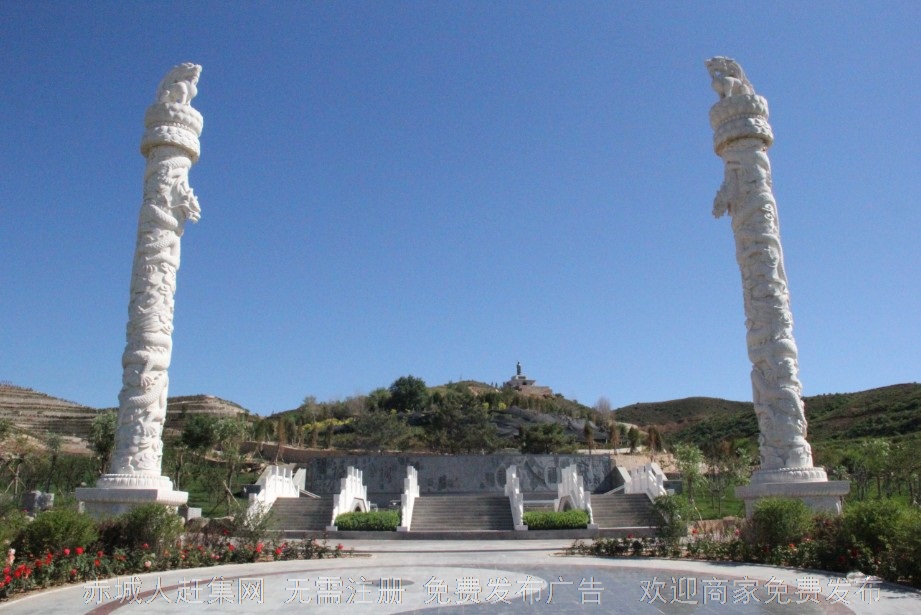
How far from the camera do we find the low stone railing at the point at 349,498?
697 inches

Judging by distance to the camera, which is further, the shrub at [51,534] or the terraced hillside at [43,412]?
the terraced hillside at [43,412]

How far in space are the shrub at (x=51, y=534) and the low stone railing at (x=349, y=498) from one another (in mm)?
8957

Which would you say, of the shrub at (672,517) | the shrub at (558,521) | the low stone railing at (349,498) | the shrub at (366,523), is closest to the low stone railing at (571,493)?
the shrub at (558,521)

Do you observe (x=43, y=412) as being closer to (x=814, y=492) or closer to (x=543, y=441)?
(x=543, y=441)

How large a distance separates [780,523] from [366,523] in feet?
33.6

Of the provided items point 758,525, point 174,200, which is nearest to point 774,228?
point 758,525

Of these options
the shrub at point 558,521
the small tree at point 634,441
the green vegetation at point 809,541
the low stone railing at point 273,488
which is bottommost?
the shrub at point 558,521

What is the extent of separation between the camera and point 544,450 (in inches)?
1502

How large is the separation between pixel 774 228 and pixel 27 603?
1256cm

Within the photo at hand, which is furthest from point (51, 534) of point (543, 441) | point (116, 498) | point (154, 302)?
point (543, 441)

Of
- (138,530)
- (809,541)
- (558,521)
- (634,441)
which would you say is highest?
(634,441)

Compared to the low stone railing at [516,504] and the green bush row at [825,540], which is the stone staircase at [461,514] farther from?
the green bush row at [825,540]

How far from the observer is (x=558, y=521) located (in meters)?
16.4

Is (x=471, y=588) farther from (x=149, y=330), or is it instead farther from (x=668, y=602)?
(x=149, y=330)
